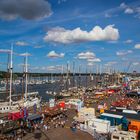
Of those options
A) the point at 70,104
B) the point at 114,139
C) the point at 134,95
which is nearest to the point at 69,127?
the point at 114,139

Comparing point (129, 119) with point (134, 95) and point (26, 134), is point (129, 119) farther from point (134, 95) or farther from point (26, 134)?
point (134, 95)

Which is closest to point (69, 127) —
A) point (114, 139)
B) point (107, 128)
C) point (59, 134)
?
point (59, 134)

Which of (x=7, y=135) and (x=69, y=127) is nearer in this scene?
(x=7, y=135)

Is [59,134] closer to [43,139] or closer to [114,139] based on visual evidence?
[43,139]

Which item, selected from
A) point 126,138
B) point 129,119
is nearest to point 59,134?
point 126,138

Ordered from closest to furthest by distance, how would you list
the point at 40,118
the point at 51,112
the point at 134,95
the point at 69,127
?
the point at 69,127
the point at 40,118
the point at 51,112
the point at 134,95

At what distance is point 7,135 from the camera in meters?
42.6

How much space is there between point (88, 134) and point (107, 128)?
446cm

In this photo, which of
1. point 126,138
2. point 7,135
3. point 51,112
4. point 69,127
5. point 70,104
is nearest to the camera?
point 126,138

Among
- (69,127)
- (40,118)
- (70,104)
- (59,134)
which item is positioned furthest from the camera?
(70,104)

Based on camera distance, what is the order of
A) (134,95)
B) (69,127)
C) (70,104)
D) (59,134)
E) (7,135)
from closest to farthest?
(7,135) < (59,134) < (69,127) < (70,104) < (134,95)

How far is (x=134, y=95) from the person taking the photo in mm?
A: 110000

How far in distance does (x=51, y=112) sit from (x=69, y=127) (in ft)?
34.1

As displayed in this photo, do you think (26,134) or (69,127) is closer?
(26,134)
